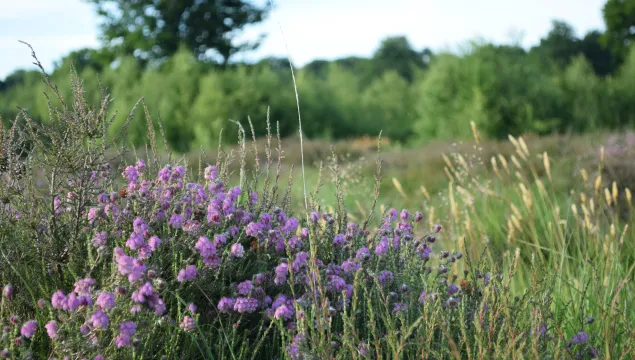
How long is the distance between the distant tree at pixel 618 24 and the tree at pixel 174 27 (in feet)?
65.3

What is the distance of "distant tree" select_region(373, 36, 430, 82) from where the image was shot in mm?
46625

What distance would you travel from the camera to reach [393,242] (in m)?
2.54

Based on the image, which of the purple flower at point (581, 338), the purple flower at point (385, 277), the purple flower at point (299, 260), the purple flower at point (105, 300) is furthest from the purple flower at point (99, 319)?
the purple flower at point (581, 338)

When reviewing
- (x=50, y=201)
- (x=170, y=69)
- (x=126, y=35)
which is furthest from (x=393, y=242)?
(x=126, y=35)

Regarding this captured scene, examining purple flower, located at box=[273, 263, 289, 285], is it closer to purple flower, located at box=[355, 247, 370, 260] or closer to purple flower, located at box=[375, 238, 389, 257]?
purple flower, located at box=[355, 247, 370, 260]

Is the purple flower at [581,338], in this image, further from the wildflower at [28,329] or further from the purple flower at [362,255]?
the wildflower at [28,329]

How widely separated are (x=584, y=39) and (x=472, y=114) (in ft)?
103

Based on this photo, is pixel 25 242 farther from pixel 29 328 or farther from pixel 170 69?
pixel 170 69

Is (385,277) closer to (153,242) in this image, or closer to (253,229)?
(253,229)

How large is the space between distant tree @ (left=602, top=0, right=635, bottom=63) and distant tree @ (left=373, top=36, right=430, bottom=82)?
1399 cm

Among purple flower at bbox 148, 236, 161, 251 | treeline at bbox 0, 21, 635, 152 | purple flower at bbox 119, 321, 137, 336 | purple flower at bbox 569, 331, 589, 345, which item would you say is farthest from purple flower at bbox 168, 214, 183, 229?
treeline at bbox 0, 21, 635, 152

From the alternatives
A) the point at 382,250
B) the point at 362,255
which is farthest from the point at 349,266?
the point at 382,250

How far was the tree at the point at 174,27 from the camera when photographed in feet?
95.4

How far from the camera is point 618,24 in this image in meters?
35.5
